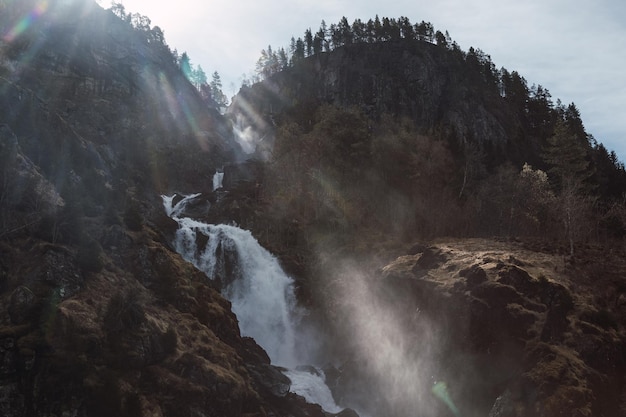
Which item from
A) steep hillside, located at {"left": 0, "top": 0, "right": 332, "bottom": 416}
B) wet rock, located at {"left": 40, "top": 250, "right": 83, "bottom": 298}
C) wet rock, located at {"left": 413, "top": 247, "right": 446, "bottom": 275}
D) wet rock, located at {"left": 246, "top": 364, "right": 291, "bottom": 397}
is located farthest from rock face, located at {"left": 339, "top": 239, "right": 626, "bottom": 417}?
wet rock, located at {"left": 40, "top": 250, "right": 83, "bottom": 298}

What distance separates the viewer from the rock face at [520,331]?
773 inches

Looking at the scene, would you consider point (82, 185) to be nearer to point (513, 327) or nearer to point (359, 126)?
point (513, 327)

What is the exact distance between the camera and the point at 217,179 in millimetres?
86312

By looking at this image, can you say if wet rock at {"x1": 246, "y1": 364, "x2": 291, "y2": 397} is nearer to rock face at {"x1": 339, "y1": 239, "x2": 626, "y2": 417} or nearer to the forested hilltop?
rock face at {"x1": 339, "y1": 239, "x2": 626, "y2": 417}

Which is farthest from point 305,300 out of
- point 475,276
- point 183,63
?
point 183,63

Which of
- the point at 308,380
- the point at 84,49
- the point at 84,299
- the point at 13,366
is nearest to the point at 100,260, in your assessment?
the point at 84,299

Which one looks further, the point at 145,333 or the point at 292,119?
the point at 292,119

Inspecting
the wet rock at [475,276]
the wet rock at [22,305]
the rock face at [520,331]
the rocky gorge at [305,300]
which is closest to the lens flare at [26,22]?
the rocky gorge at [305,300]

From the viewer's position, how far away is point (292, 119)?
10688 cm

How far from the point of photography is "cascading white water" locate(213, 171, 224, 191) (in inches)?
3292

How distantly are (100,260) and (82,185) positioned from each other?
1148cm

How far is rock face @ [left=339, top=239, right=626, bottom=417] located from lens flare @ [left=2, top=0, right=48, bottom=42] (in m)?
83.9

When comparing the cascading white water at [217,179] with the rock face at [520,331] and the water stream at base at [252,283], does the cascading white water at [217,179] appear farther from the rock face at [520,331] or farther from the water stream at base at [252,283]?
the rock face at [520,331]

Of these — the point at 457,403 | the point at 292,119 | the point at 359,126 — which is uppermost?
the point at 292,119
